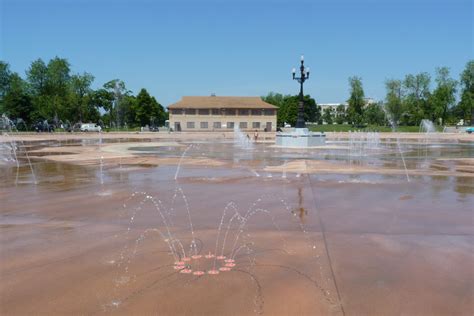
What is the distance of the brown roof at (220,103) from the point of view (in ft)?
281

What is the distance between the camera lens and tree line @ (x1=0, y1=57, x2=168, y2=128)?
81.0 metres

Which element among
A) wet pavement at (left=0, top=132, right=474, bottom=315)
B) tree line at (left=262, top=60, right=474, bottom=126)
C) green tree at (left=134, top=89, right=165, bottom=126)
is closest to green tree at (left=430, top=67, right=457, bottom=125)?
tree line at (left=262, top=60, right=474, bottom=126)

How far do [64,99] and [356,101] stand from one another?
65713mm

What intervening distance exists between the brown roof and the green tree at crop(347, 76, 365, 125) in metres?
23.3

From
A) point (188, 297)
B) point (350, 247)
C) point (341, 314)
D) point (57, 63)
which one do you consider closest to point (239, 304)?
point (188, 297)

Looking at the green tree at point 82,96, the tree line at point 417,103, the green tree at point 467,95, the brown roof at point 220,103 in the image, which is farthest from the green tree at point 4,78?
the green tree at point 467,95

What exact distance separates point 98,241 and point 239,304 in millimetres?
2839

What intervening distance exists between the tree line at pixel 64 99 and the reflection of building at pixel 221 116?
9994 millimetres

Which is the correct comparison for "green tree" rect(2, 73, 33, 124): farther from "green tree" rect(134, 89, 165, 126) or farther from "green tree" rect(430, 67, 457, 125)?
"green tree" rect(430, 67, 457, 125)

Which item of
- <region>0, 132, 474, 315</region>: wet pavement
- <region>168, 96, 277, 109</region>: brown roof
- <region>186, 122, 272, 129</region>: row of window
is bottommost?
<region>0, 132, 474, 315</region>: wet pavement

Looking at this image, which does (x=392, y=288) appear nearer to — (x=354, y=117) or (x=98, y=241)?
(x=98, y=241)

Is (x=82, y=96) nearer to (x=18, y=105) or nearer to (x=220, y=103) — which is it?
(x=18, y=105)

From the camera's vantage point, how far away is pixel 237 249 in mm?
5480

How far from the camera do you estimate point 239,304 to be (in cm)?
385
